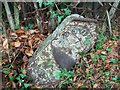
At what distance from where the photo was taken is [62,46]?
302cm

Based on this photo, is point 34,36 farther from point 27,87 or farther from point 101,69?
point 101,69

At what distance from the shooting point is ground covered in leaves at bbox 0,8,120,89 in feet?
9.50

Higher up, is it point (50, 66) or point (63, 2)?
point (63, 2)

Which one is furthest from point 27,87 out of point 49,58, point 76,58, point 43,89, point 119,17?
point 119,17

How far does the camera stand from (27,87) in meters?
2.87

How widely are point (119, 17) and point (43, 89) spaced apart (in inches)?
66.2

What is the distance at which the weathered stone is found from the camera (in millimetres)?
2932

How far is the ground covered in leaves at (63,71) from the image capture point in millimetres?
2896

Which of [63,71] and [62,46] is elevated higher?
[62,46]

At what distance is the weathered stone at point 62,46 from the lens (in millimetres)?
2932

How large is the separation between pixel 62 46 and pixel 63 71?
0.97ft

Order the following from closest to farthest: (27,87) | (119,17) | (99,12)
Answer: (27,87) < (99,12) < (119,17)

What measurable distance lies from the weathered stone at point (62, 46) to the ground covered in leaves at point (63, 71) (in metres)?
0.09

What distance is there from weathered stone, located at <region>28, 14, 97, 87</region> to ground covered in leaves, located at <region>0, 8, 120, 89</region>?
9cm
